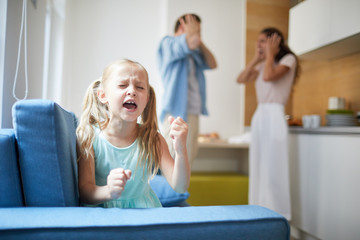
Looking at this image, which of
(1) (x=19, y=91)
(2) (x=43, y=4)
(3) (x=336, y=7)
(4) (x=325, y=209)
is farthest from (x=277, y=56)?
(1) (x=19, y=91)

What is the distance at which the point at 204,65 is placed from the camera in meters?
2.44

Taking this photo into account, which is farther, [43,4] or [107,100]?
[43,4]

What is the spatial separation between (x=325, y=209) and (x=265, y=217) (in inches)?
54.4

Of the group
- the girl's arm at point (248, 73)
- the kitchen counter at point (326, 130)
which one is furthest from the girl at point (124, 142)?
the girl's arm at point (248, 73)

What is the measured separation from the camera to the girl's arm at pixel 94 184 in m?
0.75

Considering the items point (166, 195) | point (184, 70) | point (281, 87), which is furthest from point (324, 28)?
point (166, 195)

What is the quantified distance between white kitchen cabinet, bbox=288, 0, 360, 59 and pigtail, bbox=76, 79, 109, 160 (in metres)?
1.58

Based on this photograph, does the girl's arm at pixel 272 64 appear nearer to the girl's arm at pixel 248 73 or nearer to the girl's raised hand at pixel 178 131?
the girl's arm at pixel 248 73

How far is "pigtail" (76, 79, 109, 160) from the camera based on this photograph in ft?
3.16

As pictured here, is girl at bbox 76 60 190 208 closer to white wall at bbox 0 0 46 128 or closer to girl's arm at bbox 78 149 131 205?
girl's arm at bbox 78 149 131 205

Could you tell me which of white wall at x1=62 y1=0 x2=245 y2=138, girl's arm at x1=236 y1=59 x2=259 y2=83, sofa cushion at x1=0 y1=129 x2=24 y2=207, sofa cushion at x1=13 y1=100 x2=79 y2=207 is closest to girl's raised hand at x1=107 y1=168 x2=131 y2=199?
sofa cushion at x1=13 y1=100 x2=79 y2=207

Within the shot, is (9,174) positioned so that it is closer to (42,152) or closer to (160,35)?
(42,152)

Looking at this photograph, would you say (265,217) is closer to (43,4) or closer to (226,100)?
(43,4)

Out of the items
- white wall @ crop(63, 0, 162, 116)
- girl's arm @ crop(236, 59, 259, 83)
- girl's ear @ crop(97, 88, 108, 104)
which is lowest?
girl's ear @ crop(97, 88, 108, 104)
